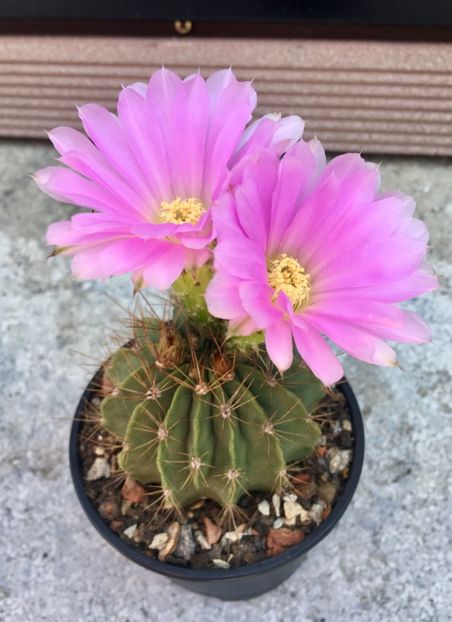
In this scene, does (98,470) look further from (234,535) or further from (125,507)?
(234,535)

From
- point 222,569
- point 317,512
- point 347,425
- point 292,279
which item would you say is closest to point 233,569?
point 222,569

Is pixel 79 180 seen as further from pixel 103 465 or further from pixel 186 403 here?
pixel 103 465

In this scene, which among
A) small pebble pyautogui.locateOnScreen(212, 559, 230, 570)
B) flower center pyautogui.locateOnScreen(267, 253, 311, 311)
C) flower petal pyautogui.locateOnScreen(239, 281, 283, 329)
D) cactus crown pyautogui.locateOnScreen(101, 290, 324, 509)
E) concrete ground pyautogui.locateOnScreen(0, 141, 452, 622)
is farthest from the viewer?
concrete ground pyautogui.locateOnScreen(0, 141, 452, 622)

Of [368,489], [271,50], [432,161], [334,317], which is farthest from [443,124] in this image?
[334,317]

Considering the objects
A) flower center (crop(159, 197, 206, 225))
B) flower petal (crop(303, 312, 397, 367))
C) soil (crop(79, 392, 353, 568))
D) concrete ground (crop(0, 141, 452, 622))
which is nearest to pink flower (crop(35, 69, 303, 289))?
flower center (crop(159, 197, 206, 225))

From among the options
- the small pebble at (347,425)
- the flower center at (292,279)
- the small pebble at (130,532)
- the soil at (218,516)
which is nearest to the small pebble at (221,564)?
the soil at (218,516)

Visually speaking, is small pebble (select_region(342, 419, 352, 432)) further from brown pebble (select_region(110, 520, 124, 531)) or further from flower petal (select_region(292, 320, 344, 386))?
flower petal (select_region(292, 320, 344, 386))
